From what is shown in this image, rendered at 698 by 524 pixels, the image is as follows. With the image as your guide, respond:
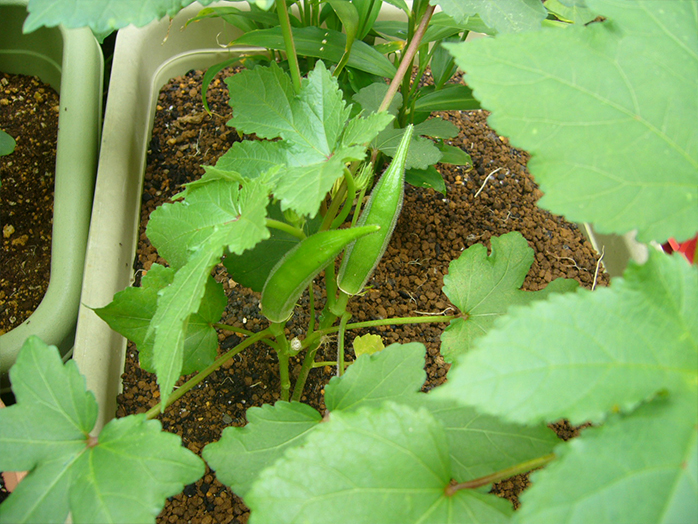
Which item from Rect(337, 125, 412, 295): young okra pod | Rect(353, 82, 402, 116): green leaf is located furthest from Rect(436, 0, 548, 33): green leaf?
Rect(353, 82, 402, 116): green leaf

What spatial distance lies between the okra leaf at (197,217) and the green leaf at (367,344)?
0.39 metres

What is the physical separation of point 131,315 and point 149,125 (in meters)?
0.59

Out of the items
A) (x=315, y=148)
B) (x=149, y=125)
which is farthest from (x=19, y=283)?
(x=315, y=148)

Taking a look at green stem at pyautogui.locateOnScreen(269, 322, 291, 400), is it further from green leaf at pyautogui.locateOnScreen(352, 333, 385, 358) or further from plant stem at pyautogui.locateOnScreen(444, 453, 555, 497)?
plant stem at pyautogui.locateOnScreen(444, 453, 555, 497)

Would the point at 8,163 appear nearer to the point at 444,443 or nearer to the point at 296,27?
the point at 296,27

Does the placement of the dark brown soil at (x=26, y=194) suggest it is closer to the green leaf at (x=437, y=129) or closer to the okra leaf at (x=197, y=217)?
the okra leaf at (x=197, y=217)

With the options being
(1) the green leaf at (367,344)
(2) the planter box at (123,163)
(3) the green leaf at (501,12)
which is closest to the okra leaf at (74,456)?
(2) the planter box at (123,163)

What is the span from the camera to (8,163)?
1.08 m

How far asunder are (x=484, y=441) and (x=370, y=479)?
165 mm

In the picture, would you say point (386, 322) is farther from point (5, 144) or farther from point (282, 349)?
point (5, 144)

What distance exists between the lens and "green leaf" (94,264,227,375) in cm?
70

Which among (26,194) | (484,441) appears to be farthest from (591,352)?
(26,194)

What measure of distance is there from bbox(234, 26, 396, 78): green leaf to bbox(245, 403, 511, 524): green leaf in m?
0.69

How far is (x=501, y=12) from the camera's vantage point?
2.19 ft
